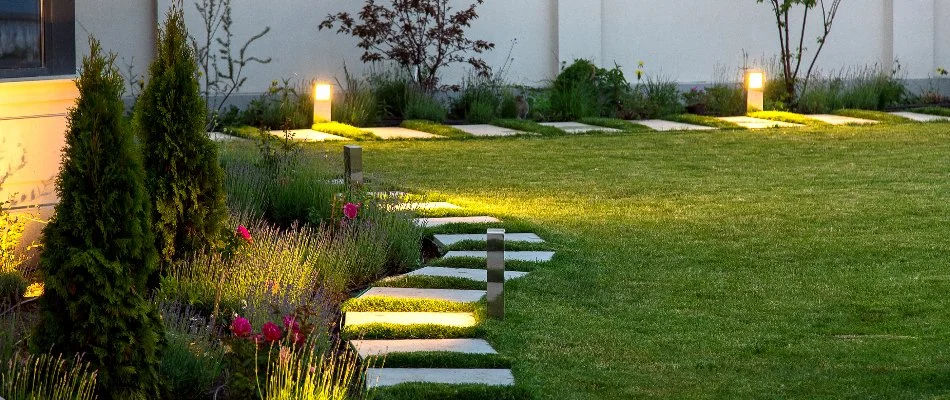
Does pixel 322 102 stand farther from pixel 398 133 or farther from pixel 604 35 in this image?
pixel 604 35

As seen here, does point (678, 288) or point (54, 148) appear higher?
point (54, 148)

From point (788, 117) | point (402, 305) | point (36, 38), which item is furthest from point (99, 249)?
point (788, 117)

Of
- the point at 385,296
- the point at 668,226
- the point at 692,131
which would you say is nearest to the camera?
the point at 385,296

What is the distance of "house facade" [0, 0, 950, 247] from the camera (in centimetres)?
1502

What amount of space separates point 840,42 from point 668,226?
36.3 feet

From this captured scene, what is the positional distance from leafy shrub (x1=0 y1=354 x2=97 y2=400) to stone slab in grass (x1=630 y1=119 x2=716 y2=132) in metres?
11.3

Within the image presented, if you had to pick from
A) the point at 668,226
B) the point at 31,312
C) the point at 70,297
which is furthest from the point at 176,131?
the point at 668,226

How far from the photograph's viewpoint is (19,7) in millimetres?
6871

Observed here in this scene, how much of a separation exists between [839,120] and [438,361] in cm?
1169

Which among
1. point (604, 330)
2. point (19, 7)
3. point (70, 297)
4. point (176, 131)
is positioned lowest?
point (604, 330)

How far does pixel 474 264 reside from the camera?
23.5 feet

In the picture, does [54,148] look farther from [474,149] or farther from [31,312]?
[474,149]

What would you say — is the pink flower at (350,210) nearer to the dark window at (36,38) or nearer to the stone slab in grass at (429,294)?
the stone slab in grass at (429,294)

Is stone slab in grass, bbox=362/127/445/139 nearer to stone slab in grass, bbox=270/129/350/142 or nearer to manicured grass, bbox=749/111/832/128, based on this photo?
stone slab in grass, bbox=270/129/350/142
